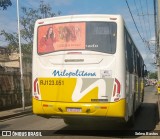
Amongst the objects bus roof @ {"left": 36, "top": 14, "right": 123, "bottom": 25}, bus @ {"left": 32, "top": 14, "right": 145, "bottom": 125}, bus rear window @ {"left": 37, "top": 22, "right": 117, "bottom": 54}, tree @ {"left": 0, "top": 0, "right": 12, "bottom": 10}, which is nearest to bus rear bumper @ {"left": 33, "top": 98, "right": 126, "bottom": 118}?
bus @ {"left": 32, "top": 14, "right": 145, "bottom": 125}

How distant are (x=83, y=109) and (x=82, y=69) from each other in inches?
43.4

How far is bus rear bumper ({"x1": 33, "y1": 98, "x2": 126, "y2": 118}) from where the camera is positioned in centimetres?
1055

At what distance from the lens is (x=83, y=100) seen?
10.8 meters

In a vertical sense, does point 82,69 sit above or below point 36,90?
above

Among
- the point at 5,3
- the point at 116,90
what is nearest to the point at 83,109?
the point at 116,90

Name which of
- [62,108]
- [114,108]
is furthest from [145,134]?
[62,108]

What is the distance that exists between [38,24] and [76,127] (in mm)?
3722

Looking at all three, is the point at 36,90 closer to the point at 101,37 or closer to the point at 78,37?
the point at 78,37

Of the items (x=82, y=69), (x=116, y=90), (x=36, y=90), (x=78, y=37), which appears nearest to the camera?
(x=116, y=90)

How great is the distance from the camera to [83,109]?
1068cm

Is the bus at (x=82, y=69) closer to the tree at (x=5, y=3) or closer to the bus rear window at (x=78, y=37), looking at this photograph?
the bus rear window at (x=78, y=37)

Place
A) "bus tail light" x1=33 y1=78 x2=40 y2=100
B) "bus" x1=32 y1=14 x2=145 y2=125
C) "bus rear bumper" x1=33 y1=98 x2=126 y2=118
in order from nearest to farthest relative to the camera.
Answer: "bus rear bumper" x1=33 y1=98 x2=126 y2=118
"bus" x1=32 y1=14 x2=145 y2=125
"bus tail light" x1=33 y1=78 x2=40 y2=100

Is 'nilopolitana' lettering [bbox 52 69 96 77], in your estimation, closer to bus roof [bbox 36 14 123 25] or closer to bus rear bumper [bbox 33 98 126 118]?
bus rear bumper [bbox 33 98 126 118]

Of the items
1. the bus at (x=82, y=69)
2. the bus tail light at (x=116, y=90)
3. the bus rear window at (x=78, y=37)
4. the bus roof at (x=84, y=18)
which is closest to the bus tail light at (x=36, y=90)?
the bus at (x=82, y=69)
